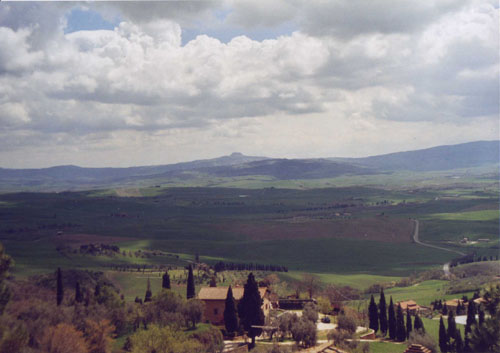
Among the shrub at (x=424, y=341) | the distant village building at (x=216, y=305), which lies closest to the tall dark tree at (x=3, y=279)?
the distant village building at (x=216, y=305)

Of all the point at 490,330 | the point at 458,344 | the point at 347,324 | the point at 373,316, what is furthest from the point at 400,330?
the point at 490,330

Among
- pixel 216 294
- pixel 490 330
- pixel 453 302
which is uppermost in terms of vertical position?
pixel 490 330

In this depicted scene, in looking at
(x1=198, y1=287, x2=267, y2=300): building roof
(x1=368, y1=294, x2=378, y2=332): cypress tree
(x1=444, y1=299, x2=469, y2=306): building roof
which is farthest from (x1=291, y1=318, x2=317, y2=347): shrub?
(x1=444, y1=299, x2=469, y2=306): building roof

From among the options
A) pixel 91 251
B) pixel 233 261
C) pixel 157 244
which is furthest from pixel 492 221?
pixel 91 251

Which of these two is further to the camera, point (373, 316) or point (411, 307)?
point (411, 307)

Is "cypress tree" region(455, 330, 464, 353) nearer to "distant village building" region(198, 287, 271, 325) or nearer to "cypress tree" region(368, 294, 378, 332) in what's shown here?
"cypress tree" region(368, 294, 378, 332)

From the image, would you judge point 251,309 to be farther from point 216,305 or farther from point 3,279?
point 3,279

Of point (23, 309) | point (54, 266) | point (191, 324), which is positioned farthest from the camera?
point (54, 266)

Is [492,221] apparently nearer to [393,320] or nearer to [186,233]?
[186,233]
